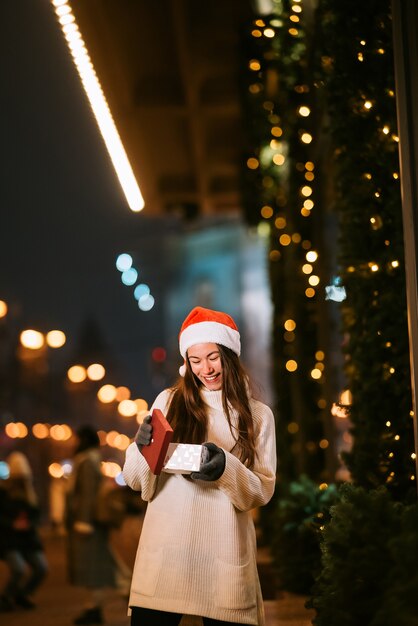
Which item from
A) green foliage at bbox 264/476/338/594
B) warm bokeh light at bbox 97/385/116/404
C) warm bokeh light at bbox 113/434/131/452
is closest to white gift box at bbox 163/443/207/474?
green foliage at bbox 264/476/338/594

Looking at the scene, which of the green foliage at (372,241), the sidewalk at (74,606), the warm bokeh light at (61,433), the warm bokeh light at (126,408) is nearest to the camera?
the green foliage at (372,241)

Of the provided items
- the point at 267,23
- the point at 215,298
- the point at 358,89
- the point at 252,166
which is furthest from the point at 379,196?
the point at 215,298

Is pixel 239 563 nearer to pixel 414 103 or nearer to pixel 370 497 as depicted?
pixel 370 497

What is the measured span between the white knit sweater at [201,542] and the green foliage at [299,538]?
11.6 feet

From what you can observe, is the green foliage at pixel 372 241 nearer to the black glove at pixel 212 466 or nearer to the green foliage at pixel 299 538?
the green foliage at pixel 299 538

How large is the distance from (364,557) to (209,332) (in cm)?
130

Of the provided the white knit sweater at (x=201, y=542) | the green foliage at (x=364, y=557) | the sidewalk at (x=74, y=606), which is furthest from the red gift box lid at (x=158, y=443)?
the sidewalk at (x=74, y=606)

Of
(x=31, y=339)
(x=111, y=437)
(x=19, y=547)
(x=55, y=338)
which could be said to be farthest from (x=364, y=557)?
(x=111, y=437)

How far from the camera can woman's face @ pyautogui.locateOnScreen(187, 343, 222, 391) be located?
4898 millimetres

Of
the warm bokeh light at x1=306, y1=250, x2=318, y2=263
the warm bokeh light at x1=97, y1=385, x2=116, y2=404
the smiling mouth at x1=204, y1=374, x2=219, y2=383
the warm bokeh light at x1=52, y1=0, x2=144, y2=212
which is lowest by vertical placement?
the smiling mouth at x1=204, y1=374, x2=219, y2=383

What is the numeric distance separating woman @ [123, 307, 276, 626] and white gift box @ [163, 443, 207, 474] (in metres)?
0.04

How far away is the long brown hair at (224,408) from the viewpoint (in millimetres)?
4770

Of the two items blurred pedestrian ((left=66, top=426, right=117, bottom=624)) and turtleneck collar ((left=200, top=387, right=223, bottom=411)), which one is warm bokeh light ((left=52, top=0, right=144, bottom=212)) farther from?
turtleneck collar ((left=200, top=387, right=223, bottom=411))

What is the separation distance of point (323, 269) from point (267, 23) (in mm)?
3001
